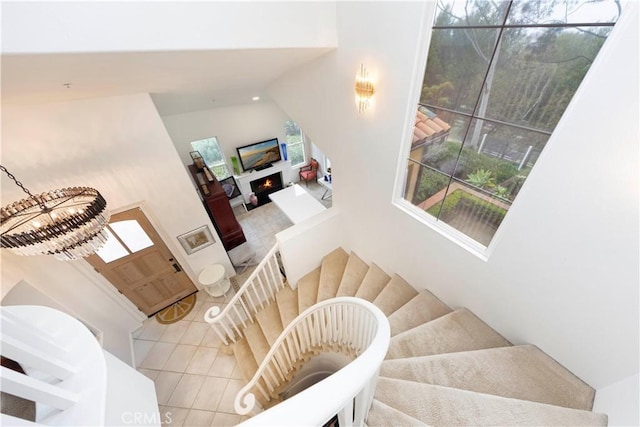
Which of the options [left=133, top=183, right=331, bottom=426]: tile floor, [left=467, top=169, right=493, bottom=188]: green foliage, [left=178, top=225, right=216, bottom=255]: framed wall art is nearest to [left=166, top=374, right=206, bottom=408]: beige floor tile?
[left=133, top=183, right=331, bottom=426]: tile floor

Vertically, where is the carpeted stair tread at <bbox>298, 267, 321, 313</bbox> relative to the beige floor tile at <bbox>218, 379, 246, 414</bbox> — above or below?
above

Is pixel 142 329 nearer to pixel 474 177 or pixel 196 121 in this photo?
pixel 196 121

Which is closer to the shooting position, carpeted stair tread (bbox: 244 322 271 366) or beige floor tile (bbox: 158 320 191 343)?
carpeted stair tread (bbox: 244 322 271 366)

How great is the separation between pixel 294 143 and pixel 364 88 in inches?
218

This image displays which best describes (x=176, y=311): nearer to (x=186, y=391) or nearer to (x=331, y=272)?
(x=186, y=391)

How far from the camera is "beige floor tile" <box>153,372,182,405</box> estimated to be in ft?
9.17

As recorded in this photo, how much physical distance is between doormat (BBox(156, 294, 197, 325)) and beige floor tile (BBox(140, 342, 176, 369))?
37cm

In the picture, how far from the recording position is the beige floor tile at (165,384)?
2.79m

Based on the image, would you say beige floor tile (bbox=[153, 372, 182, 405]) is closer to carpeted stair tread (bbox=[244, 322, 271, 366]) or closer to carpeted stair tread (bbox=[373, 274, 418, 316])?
carpeted stair tread (bbox=[244, 322, 271, 366])

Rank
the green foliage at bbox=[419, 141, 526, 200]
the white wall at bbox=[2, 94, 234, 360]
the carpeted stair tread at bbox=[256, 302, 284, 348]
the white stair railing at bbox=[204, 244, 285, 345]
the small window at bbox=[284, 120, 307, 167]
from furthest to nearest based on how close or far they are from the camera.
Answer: the small window at bbox=[284, 120, 307, 167] < the carpeted stair tread at bbox=[256, 302, 284, 348] < the white stair railing at bbox=[204, 244, 285, 345] < the white wall at bbox=[2, 94, 234, 360] < the green foliage at bbox=[419, 141, 526, 200]

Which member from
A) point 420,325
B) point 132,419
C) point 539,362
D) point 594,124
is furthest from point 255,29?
point 539,362

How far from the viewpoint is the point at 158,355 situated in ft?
10.5

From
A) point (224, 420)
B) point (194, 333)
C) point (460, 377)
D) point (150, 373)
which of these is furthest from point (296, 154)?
point (460, 377)

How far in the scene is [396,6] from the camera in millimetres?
1515
